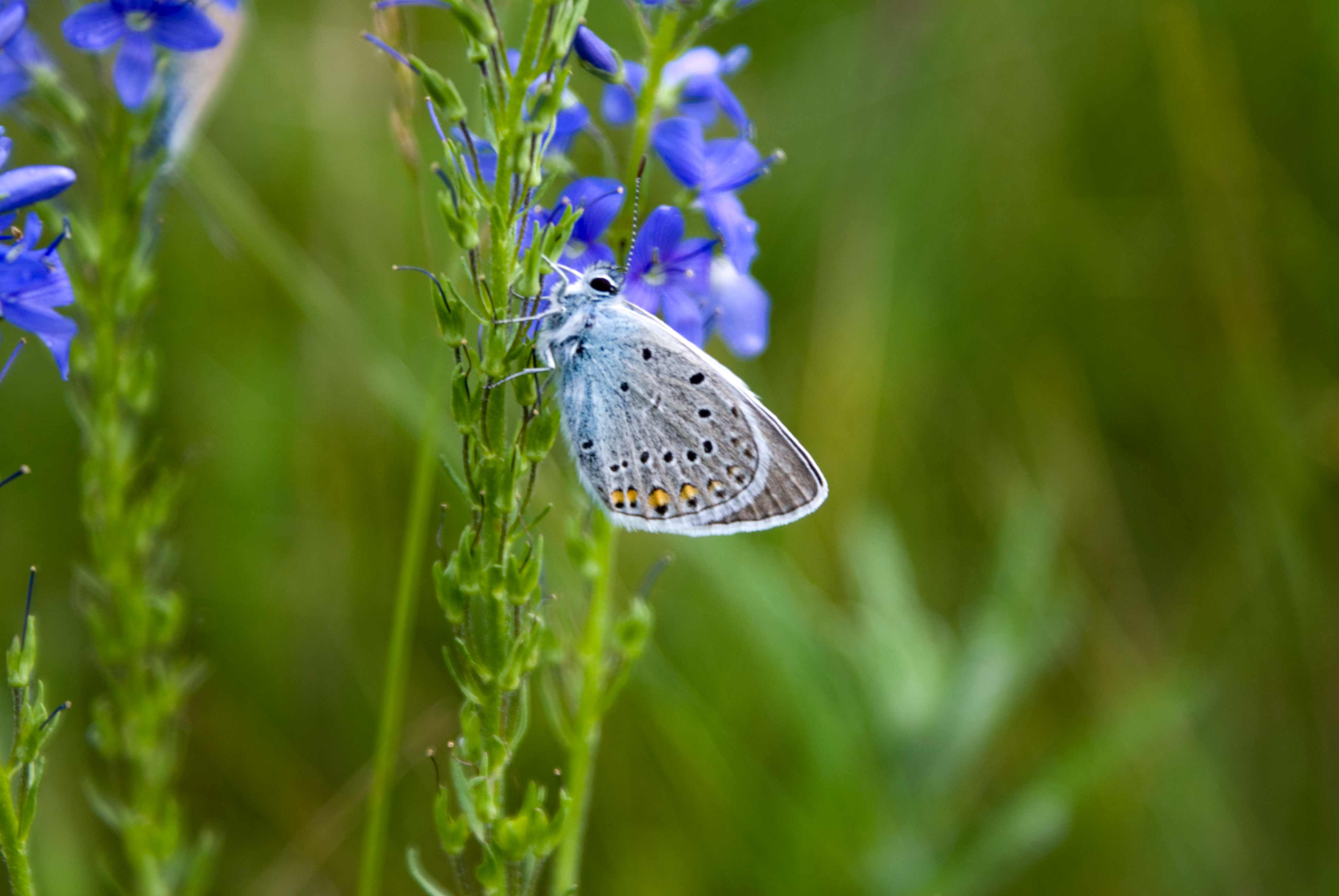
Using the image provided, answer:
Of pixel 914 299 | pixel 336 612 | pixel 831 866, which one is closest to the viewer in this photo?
pixel 831 866

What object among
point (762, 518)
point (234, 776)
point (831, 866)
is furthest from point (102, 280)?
point (831, 866)

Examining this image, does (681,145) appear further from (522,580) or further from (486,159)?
(522,580)

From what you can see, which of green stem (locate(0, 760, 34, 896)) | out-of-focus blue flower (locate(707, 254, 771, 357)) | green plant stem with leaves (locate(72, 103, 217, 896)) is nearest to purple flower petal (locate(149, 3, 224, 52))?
green plant stem with leaves (locate(72, 103, 217, 896))

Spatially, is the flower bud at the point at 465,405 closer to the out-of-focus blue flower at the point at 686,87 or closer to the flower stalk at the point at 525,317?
the flower stalk at the point at 525,317

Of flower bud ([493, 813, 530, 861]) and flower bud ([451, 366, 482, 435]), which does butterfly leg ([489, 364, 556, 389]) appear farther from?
flower bud ([493, 813, 530, 861])

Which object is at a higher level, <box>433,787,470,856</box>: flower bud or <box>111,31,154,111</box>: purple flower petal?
<box>111,31,154,111</box>: purple flower petal

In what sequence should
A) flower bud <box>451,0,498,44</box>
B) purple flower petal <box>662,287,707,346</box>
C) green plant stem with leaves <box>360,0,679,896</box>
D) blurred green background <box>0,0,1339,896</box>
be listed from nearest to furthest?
flower bud <box>451,0,498,44</box>
green plant stem with leaves <box>360,0,679,896</box>
purple flower petal <box>662,287,707,346</box>
blurred green background <box>0,0,1339,896</box>

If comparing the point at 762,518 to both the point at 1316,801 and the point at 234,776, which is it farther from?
the point at 1316,801
